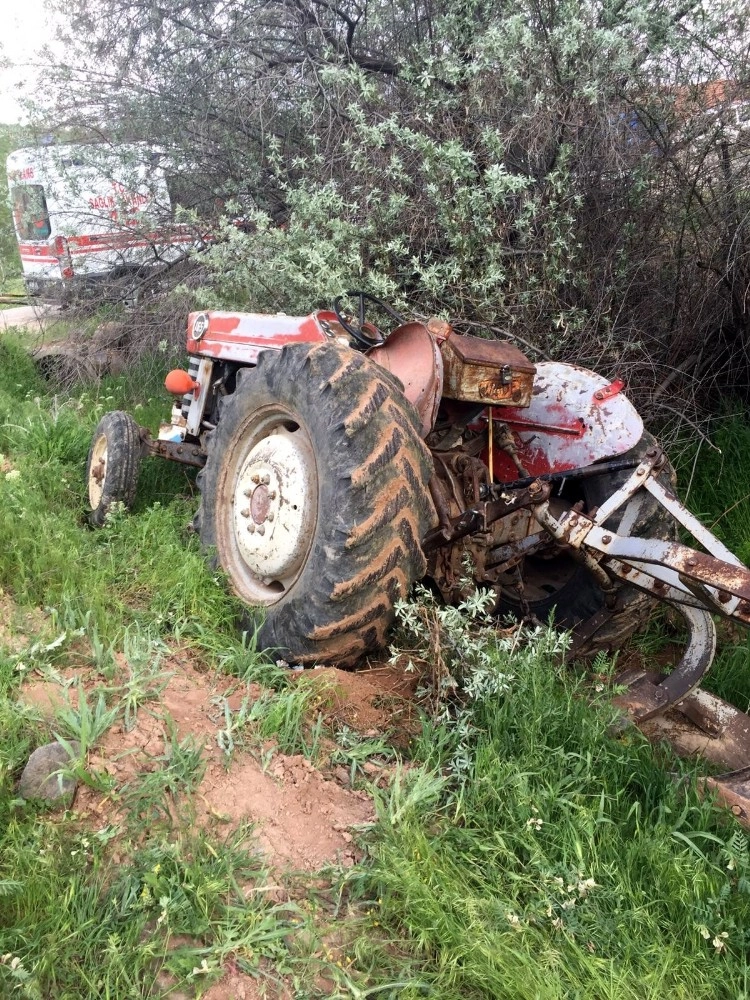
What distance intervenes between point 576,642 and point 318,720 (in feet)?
3.99

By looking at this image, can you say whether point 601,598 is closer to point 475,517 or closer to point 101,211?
point 475,517

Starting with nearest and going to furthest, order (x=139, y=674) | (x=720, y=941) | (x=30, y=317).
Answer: (x=720, y=941)
(x=139, y=674)
(x=30, y=317)

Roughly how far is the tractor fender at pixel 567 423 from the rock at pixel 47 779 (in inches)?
85.3

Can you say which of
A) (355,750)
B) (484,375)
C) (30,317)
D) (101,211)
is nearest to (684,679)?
(355,750)

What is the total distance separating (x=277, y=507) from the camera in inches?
119

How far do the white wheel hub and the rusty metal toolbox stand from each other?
63cm

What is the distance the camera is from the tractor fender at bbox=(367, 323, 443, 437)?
3012mm

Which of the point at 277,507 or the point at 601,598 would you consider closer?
the point at 277,507

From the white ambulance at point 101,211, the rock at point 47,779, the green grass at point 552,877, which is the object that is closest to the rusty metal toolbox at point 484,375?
the green grass at point 552,877

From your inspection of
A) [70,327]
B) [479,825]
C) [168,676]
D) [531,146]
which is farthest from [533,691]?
[70,327]

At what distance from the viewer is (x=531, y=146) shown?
469cm

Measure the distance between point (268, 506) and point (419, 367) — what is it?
78 centimetres

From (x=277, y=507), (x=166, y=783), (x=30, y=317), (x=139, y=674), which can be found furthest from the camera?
(x=30, y=317)

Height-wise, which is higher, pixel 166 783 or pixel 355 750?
pixel 166 783
